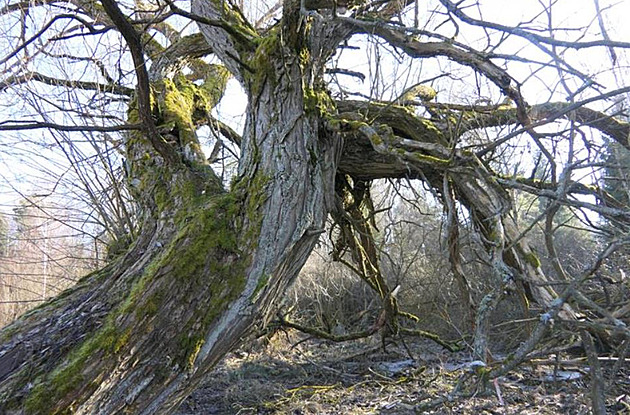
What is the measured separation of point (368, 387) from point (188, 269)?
3.14m

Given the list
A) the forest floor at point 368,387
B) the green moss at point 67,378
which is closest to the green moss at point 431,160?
the forest floor at point 368,387

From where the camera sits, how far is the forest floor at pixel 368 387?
3635 mm

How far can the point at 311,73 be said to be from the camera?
340 centimetres

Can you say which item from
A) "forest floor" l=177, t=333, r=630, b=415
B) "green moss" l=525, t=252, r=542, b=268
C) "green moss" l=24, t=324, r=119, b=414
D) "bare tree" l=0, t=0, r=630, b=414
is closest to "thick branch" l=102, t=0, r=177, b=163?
"bare tree" l=0, t=0, r=630, b=414

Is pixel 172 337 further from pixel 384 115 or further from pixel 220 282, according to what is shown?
pixel 384 115

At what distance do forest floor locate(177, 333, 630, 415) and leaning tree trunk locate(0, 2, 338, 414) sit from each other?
1382mm

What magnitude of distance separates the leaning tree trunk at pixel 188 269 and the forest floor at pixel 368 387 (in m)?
1.38

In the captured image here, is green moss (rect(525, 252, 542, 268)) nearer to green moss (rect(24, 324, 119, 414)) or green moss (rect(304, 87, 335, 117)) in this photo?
green moss (rect(304, 87, 335, 117))

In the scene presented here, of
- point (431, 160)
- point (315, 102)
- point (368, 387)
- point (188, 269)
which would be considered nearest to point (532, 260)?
point (431, 160)

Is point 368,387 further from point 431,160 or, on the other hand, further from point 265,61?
point 265,61

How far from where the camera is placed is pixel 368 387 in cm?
474

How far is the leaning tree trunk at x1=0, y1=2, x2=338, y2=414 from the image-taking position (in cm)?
194

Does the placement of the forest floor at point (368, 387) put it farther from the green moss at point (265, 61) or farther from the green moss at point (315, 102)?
the green moss at point (265, 61)

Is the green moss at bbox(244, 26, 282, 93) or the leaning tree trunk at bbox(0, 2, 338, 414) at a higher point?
the green moss at bbox(244, 26, 282, 93)
